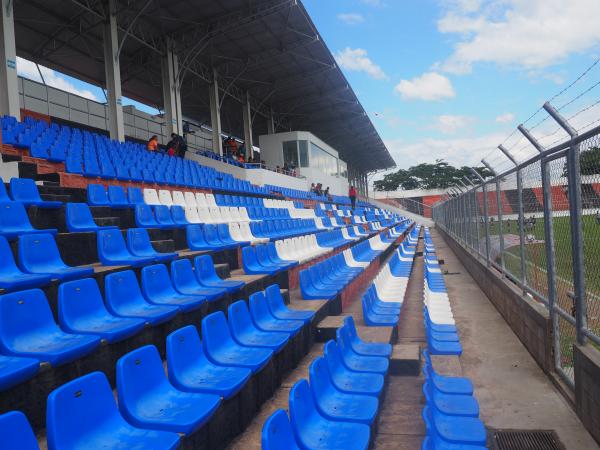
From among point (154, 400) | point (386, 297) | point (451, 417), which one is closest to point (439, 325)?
point (386, 297)

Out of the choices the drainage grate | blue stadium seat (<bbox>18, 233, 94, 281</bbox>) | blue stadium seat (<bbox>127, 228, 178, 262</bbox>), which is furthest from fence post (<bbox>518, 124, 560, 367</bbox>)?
blue stadium seat (<bbox>18, 233, 94, 281</bbox>)

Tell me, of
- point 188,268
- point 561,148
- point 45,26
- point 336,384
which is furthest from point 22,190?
point 45,26

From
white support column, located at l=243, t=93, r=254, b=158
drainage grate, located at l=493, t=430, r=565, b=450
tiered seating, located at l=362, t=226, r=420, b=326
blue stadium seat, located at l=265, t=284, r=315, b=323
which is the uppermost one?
white support column, located at l=243, t=93, r=254, b=158

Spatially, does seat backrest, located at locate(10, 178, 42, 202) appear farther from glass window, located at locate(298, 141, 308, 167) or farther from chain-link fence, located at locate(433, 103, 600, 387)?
glass window, located at locate(298, 141, 308, 167)

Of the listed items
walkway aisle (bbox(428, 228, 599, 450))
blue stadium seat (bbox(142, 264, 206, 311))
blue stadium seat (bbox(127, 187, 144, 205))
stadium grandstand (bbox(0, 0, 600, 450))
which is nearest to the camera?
stadium grandstand (bbox(0, 0, 600, 450))

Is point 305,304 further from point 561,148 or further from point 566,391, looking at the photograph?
point 561,148

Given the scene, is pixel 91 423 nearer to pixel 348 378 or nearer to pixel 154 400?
pixel 154 400

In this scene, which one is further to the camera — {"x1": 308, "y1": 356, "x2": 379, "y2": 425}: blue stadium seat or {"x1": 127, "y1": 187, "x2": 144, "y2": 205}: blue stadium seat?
{"x1": 127, "y1": 187, "x2": 144, "y2": 205}: blue stadium seat

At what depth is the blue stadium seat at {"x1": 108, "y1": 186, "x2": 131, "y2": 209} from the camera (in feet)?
17.1

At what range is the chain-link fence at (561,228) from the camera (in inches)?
112

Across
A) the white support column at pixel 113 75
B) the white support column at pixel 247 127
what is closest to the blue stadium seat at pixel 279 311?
the white support column at pixel 113 75

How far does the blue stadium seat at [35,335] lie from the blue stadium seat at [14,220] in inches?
52.8

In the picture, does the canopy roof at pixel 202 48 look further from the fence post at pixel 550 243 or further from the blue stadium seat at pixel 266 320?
the fence post at pixel 550 243

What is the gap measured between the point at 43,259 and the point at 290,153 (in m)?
21.0
